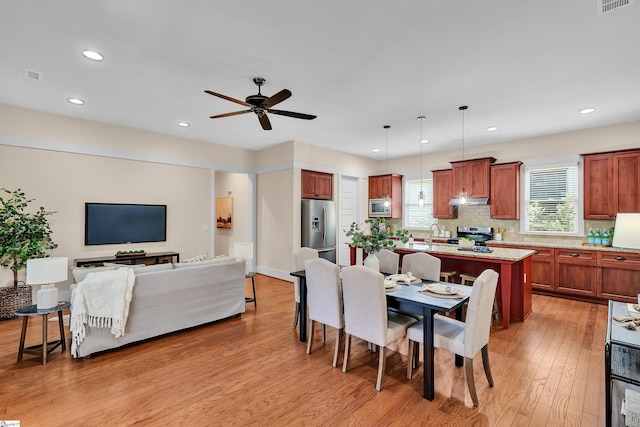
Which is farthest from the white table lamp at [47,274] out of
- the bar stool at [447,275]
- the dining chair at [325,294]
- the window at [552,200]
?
the window at [552,200]

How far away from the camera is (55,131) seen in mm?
4645

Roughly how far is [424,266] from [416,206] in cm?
446

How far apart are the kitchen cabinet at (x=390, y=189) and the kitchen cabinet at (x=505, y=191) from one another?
219 centimetres

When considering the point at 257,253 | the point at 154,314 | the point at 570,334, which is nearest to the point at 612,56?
the point at 570,334

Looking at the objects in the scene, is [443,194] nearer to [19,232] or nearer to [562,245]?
[562,245]

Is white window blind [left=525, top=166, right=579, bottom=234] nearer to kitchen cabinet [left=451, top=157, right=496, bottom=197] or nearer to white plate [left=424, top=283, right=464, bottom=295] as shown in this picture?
kitchen cabinet [left=451, top=157, right=496, bottom=197]

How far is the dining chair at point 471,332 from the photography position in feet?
7.23

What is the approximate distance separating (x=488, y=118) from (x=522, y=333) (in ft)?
10.2

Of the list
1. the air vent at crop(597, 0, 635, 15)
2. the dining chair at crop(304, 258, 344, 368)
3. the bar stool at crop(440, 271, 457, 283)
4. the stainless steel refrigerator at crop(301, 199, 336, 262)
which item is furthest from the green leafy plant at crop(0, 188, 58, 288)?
the air vent at crop(597, 0, 635, 15)

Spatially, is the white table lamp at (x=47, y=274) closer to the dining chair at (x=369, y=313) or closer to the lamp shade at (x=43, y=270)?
the lamp shade at (x=43, y=270)

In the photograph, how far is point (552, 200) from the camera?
5.55m

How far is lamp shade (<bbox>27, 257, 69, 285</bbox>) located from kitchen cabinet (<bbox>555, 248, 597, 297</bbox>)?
660 centimetres

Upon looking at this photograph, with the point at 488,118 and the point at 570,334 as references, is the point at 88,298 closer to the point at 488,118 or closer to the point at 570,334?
the point at 570,334

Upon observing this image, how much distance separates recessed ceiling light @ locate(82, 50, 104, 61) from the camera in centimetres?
289
